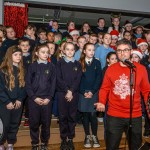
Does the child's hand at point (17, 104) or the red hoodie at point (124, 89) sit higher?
the red hoodie at point (124, 89)

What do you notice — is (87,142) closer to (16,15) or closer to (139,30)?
(139,30)

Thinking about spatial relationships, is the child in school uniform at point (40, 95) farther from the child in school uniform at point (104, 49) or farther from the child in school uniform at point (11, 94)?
the child in school uniform at point (104, 49)

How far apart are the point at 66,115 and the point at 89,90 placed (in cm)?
55

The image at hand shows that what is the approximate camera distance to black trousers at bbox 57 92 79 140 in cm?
373

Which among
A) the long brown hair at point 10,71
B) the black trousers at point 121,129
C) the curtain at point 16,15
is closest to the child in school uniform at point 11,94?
the long brown hair at point 10,71

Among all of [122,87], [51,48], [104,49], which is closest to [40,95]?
[51,48]

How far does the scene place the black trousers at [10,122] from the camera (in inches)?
139

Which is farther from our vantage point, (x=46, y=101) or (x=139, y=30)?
(x=139, y=30)

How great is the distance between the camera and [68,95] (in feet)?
12.1

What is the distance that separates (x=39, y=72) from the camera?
11.9 feet

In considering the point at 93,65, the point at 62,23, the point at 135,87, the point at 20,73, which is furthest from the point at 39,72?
the point at 62,23

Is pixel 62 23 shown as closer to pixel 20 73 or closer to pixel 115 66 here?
pixel 20 73

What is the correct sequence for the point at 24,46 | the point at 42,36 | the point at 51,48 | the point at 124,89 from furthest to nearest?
the point at 42,36
the point at 51,48
the point at 24,46
the point at 124,89

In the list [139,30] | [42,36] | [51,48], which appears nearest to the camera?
[51,48]
